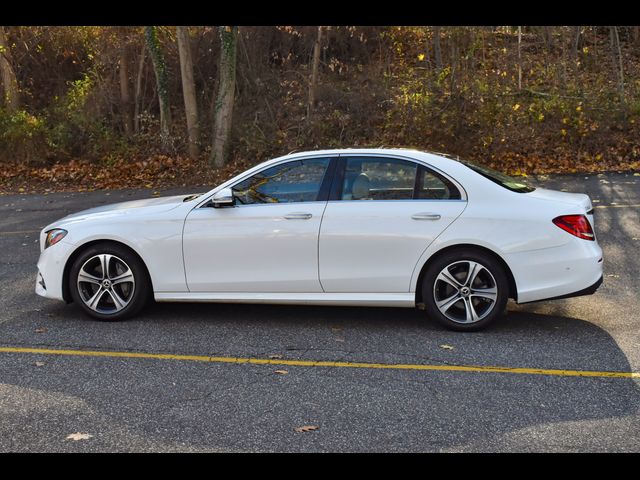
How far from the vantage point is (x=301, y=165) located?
260 inches

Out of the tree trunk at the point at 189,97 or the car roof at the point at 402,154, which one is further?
the tree trunk at the point at 189,97

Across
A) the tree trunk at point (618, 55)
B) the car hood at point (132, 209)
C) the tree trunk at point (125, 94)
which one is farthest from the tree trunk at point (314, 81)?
the car hood at point (132, 209)

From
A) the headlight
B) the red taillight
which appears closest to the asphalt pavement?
the headlight

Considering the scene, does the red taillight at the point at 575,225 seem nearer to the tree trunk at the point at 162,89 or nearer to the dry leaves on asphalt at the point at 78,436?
the dry leaves on asphalt at the point at 78,436

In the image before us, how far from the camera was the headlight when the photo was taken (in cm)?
683

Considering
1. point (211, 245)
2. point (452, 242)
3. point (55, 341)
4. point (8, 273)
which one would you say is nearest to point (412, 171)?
point (452, 242)

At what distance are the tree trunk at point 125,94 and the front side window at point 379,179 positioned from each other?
15373mm

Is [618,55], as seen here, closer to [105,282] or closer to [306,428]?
[105,282]

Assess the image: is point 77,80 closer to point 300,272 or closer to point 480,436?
point 300,272

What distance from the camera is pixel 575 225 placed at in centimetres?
606

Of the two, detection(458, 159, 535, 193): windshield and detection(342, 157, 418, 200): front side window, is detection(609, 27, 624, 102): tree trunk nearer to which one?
detection(458, 159, 535, 193): windshield

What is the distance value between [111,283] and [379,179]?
2.61 m

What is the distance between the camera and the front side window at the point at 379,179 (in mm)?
6383

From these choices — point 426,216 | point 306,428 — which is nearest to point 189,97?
point 426,216
